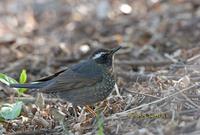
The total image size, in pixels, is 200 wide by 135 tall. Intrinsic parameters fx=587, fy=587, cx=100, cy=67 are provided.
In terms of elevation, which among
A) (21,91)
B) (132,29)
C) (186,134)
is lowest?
(186,134)

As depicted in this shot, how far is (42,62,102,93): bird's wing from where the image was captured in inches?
252

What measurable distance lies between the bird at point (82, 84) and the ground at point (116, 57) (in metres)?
0.17

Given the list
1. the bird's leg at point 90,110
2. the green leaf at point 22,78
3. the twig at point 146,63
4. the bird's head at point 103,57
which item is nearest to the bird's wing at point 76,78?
the bird's head at point 103,57

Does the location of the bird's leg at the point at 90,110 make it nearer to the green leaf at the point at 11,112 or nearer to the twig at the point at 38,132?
the twig at the point at 38,132

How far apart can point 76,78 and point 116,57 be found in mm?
2490

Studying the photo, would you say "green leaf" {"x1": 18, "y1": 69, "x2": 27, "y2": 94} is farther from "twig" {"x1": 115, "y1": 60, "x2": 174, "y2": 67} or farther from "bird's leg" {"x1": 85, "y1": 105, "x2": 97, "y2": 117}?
"twig" {"x1": 115, "y1": 60, "x2": 174, "y2": 67}

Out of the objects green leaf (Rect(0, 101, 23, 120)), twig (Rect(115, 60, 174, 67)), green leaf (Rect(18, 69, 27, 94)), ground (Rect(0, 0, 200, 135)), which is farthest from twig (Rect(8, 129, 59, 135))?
twig (Rect(115, 60, 174, 67))

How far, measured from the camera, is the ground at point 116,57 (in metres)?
5.77

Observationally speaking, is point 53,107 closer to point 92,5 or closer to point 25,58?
point 25,58

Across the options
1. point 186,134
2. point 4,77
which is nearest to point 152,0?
point 4,77

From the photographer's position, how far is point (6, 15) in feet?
38.6

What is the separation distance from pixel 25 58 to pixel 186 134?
4661 millimetres

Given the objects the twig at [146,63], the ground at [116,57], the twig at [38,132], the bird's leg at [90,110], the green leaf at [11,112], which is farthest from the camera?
the twig at [146,63]

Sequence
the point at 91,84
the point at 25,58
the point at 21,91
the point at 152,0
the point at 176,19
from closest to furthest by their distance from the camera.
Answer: the point at 91,84 < the point at 21,91 < the point at 25,58 < the point at 176,19 < the point at 152,0
